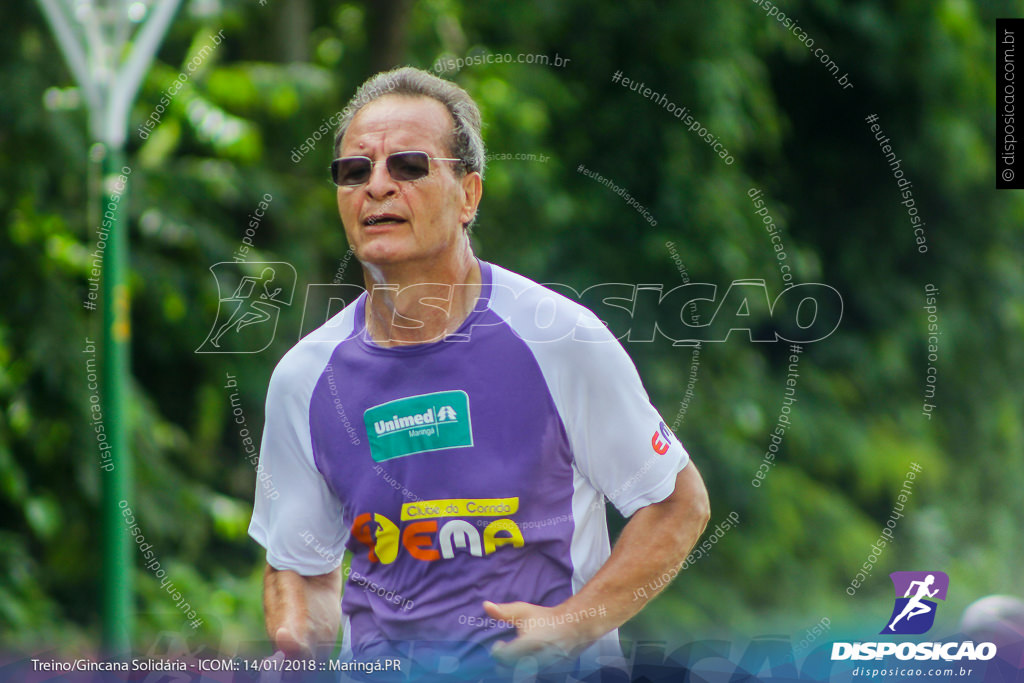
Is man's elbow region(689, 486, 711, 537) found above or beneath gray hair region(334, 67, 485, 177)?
beneath

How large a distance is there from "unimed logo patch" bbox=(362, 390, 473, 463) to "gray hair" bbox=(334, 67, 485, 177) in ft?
1.27

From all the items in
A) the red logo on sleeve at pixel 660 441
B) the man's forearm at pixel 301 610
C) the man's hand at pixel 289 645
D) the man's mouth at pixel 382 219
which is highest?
the man's mouth at pixel 382 219

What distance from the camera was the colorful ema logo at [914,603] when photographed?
234cm

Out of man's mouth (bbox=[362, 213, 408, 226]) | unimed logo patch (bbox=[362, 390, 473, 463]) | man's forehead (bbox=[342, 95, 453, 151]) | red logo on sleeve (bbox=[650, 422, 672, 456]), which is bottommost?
red logo on sleeve (bbox=[650, 422, 672, 456])

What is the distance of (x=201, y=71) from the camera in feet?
16.8

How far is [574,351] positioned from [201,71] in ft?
12.1

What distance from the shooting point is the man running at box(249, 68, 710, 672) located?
1.92m

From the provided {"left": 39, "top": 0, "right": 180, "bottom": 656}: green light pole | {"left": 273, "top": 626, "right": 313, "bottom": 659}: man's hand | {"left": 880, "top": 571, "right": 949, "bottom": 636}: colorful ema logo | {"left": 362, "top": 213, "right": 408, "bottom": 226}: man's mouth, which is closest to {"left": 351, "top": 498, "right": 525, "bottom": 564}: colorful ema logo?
{"left": 273, "top": 626, "right": 313, "bottom": 659}: man's hand

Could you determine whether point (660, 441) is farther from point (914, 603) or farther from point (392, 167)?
point (914, 603)

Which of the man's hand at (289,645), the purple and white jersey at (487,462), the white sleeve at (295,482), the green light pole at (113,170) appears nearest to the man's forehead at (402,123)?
the purple and white jersey at (487,462)

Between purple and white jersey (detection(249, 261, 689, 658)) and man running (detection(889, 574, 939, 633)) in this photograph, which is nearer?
purple and white jersey (detection(249, 261, 689, 658))

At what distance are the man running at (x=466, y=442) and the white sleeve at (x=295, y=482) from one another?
6cm

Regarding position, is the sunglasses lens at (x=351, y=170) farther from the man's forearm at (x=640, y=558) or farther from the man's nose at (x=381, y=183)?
the man's forearm at (x=640, y=558)

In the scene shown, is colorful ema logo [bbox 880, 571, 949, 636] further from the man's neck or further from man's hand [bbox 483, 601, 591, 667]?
the man's neck
